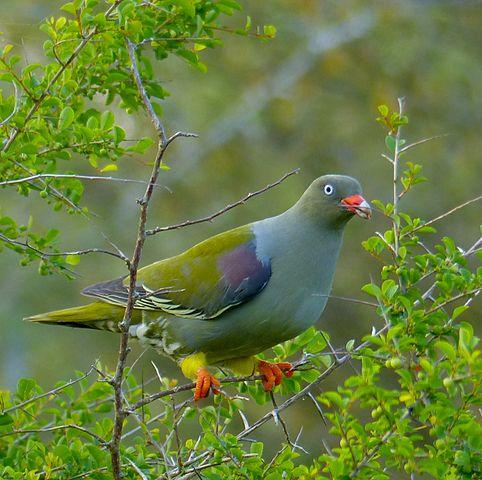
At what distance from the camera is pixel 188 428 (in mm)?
11781

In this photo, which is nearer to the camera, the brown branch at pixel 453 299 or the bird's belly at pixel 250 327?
the brown branch at pixel 453 299

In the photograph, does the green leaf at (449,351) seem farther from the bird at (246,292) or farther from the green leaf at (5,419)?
the green leaf at (5,419)

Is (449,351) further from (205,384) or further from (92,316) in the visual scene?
(92,316)

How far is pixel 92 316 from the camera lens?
4.64m

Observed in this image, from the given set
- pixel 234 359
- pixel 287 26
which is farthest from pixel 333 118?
pixel 234 359

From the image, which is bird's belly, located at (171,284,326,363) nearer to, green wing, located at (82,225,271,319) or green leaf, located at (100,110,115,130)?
green wing, located at (82,225,271,319)

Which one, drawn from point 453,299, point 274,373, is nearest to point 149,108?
point 453,299

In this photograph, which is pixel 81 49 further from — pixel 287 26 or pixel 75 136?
pixel 287 26

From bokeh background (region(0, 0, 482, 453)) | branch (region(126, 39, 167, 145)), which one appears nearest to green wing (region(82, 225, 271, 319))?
branch (region(126, 39, 167, 145))

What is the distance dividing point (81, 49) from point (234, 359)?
5.19 ft

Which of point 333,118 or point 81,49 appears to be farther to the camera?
point 333,118

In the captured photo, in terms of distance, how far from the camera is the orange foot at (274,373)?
404 centimetres

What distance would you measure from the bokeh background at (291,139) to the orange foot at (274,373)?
274 inches

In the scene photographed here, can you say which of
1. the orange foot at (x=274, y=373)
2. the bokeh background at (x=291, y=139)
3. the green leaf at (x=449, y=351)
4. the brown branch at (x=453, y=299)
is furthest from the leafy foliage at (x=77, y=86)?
the bokeh background at (x=291, y=139)
